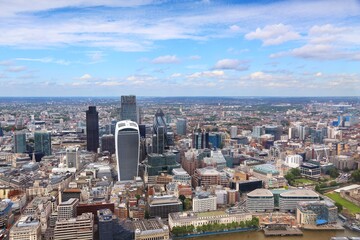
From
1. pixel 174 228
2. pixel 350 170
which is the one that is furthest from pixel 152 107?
pixel 174 228

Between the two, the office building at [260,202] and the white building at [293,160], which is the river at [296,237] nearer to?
the office building at [260,202]

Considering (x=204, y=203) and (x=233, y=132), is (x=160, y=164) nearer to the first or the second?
(x=204, y=203)

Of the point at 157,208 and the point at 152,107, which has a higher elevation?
the point at 152,107

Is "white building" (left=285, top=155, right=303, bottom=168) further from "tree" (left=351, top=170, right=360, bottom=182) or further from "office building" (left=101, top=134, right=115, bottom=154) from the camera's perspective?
"office building" (left=101, top=134, right=115, bottom=154)

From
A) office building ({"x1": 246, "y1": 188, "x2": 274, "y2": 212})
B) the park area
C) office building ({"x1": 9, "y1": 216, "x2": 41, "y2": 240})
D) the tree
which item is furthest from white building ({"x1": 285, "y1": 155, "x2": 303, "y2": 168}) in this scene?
office building ({"x1": 9, "y1": 216, "x2": 41, "y2": 240})

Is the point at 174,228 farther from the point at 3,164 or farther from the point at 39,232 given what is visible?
the point at 3,164

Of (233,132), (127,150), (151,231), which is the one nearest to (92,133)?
(127,150)
